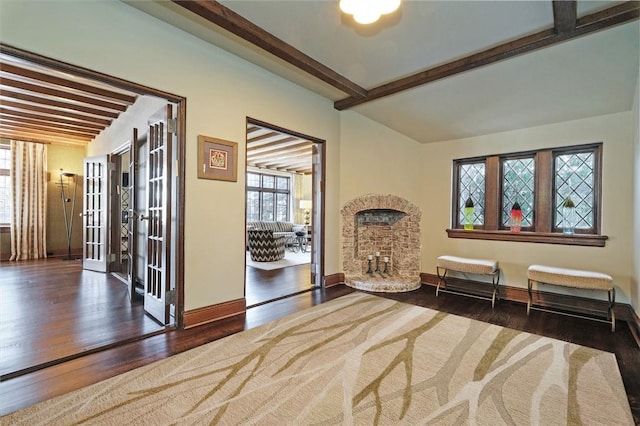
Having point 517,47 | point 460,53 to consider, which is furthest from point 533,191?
point 460,53

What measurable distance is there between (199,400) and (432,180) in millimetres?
4324

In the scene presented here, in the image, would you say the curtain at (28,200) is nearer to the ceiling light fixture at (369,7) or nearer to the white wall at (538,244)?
the ceiling light fixture at (369,7)

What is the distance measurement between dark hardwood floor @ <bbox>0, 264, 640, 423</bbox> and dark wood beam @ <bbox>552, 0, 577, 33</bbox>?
2.58 metres

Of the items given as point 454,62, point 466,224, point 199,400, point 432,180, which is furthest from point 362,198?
point 199,400

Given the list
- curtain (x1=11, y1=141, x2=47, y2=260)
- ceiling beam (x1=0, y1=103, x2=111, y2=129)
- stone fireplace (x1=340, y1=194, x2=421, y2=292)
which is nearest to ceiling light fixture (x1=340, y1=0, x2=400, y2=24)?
stone fireplace (x1=340, y1=194, x2=421, y2=292)

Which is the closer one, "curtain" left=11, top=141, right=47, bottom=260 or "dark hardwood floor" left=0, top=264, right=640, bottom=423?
"dark hardwood floor" left=0, top=264, right=640, bottom=423

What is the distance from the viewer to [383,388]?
73.2 inches

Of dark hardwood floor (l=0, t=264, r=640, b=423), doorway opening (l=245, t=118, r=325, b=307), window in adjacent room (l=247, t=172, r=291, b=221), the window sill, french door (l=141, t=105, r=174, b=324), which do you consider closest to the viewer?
dark hardwood floor (l=0, t=264, r=640, b=423)

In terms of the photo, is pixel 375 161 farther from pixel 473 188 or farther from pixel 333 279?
pixel 333 279

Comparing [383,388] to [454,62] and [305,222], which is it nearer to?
[454,62]

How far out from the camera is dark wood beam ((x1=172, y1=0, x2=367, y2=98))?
2.24 m

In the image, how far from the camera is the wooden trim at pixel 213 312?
280 cm

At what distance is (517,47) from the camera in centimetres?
257

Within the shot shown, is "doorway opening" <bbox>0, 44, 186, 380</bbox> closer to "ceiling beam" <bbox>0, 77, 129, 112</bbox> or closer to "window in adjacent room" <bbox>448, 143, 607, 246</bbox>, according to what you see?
"ceiling beam" <bbox>0, 77, 129, 112</bbox>
